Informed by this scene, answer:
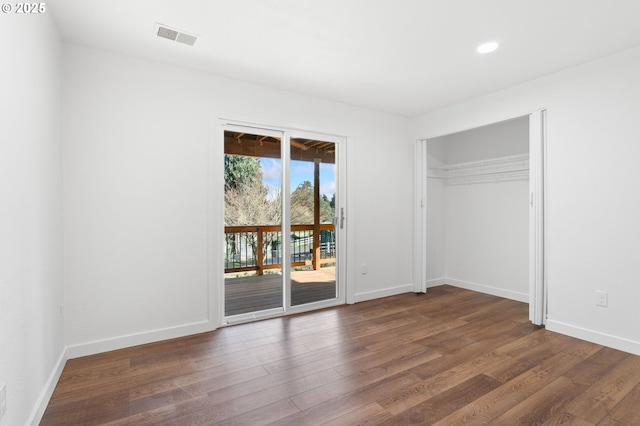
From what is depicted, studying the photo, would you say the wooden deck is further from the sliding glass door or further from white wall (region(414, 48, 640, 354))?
white wall (region(414, 48, 640, 354))

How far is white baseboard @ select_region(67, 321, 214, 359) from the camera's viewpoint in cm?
252

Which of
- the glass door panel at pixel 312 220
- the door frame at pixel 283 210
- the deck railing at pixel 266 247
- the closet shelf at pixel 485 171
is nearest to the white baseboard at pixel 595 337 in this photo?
the closet shelf at pixel 485 171

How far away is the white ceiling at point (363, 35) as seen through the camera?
2.11 m

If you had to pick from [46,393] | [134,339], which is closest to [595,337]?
[134,339]

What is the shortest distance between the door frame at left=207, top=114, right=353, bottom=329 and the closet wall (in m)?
1.61

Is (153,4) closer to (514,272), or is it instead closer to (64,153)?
(64,153)

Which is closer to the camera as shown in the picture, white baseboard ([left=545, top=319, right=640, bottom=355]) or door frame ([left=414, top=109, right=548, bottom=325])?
white baseboard ([left=545, top=319, right=640, bottom=355])

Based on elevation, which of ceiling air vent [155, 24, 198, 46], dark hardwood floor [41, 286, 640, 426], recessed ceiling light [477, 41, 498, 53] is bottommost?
dark hardwood floor [41, 286, 640, 426]

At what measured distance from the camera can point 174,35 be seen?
7.99ft

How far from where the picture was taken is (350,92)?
12.0 feet

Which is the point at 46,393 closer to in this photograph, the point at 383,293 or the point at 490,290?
the point at 383,293

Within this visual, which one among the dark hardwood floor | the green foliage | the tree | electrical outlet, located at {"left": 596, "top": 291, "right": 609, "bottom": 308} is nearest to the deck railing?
the tree

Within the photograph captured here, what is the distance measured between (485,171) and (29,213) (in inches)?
190

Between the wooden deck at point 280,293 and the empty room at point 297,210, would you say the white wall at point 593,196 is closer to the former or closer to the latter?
the empty room at point 297,210
